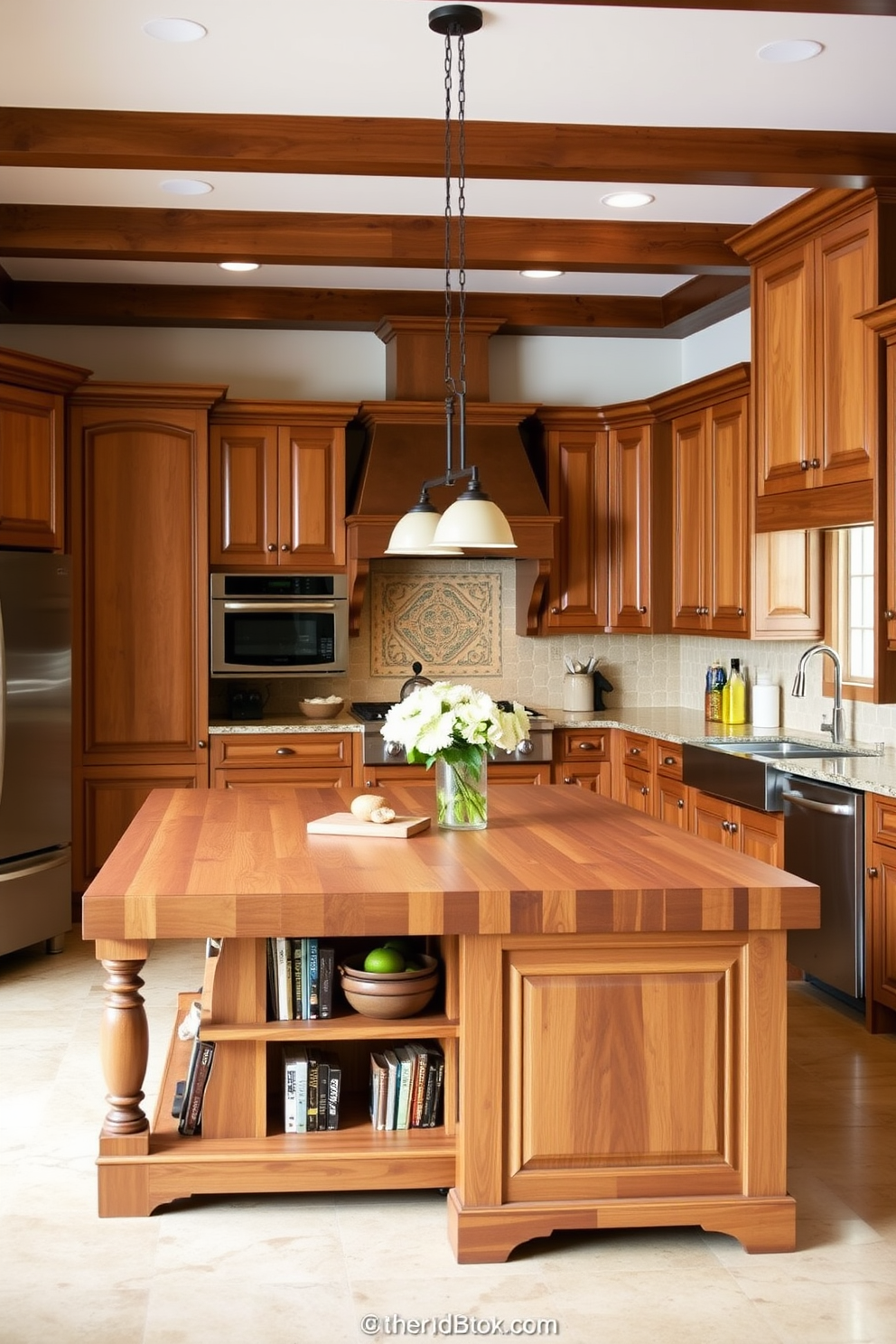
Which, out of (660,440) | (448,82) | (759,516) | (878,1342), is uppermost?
(448,82)

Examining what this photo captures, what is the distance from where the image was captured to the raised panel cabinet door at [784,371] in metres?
5.13

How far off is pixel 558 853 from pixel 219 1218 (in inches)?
43.7

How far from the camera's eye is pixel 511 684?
7340 millimetres

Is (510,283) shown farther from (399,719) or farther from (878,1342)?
(878,1342)

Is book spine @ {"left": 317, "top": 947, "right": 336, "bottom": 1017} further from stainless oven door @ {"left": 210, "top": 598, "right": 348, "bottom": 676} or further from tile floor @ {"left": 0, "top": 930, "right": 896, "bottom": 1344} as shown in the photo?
stainless oven door @ {"left": 210, "top": 598, "right": 348, "bottom": 676}

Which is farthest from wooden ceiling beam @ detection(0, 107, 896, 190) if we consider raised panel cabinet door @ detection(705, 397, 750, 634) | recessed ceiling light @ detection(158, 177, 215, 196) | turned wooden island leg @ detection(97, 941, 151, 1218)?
turned wooden island leg @ detection(97, 941, 151, 1218)

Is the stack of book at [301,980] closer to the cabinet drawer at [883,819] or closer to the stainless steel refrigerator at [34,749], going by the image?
the cabinet drawer at [883,819]

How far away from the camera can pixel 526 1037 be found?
2.98m

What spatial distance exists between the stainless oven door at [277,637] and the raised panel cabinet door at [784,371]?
85.6 inches

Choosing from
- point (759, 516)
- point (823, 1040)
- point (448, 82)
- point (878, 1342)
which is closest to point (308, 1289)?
point (878, 1342)

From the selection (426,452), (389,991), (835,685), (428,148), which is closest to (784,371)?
(835,685)

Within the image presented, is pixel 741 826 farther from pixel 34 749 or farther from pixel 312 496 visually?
pixel 34 749

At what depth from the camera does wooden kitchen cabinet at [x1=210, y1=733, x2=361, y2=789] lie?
6.42 meters

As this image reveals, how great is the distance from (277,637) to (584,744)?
1.54m
